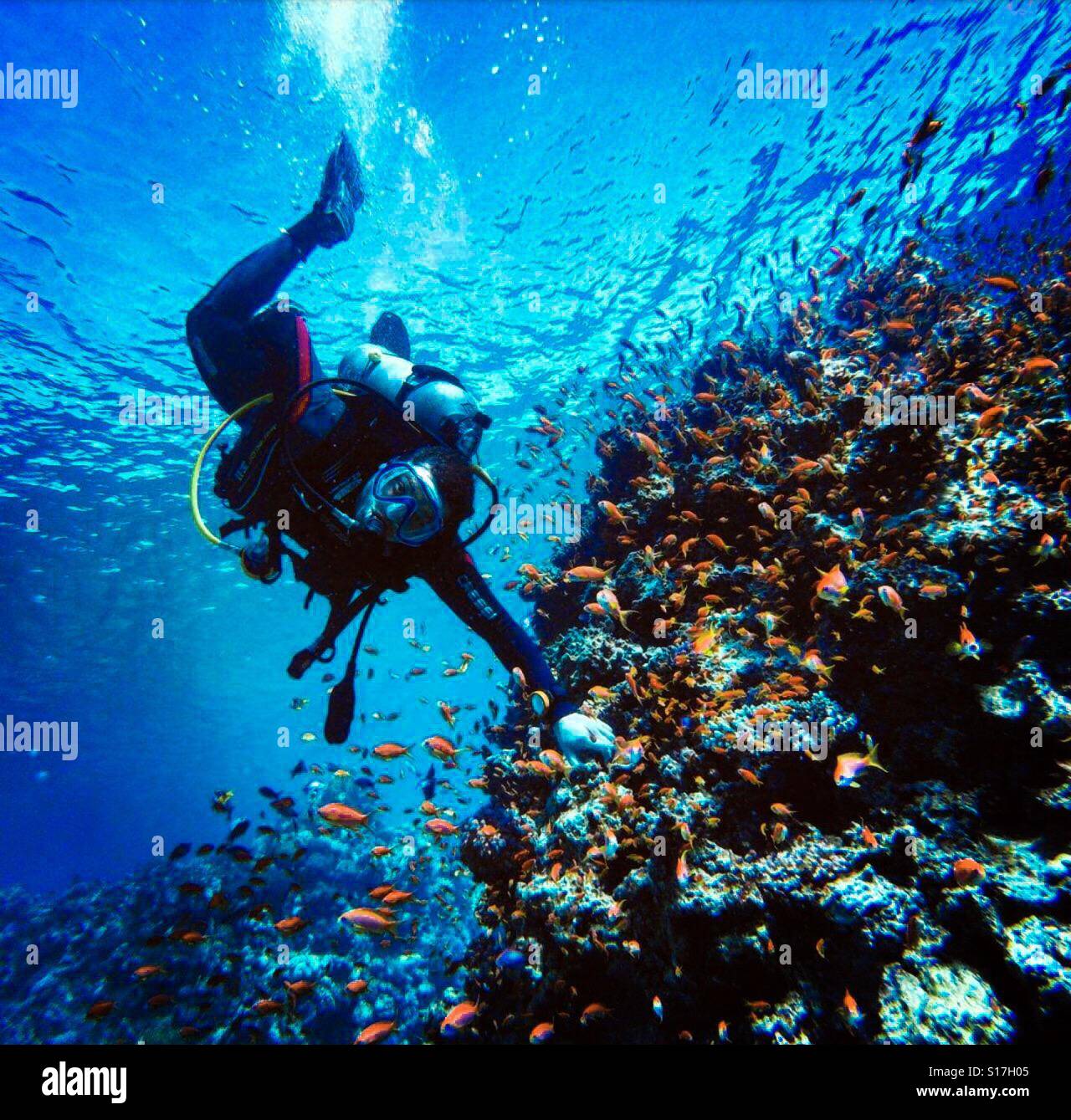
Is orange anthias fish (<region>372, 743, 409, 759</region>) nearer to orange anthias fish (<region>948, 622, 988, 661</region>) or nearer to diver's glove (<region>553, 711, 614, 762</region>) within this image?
diver's glove (<region>553, 711, 614, 762</region>)

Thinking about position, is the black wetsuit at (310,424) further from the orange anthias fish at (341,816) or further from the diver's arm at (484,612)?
the orange anthias fish at (341,816)

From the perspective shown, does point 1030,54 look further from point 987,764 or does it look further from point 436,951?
point 436,951

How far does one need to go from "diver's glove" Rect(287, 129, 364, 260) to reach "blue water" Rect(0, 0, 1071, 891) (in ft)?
21.3

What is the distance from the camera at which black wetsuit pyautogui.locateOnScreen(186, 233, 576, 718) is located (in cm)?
372

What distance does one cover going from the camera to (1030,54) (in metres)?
12.5

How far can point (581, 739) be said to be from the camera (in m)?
3.33

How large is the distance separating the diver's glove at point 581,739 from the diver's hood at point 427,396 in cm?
201

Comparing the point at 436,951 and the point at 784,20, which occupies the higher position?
the point at 784,20

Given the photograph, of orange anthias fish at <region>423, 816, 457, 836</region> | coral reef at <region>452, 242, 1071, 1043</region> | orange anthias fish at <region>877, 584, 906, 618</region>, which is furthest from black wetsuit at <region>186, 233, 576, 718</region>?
orange anthias fish at <region>423, 816, 457, 836</region>

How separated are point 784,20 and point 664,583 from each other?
14609mm

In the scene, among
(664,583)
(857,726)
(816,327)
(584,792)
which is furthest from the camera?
(816,327)
